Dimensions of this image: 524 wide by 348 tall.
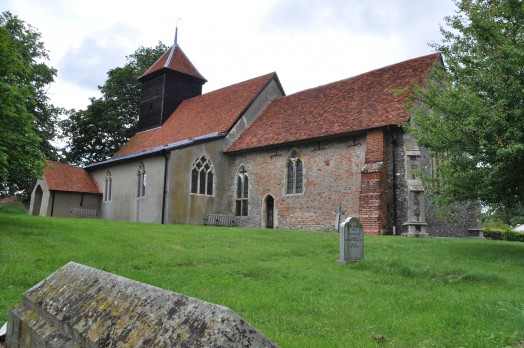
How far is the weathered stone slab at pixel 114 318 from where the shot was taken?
1.72m

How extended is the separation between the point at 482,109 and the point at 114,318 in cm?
979

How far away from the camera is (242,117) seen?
2516 centimetres

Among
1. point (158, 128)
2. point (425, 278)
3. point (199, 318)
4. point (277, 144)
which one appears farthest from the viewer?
point (158, 128)

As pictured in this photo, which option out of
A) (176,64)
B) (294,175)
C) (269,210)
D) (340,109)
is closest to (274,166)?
(294,175)

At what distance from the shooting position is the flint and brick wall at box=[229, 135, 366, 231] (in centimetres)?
1888

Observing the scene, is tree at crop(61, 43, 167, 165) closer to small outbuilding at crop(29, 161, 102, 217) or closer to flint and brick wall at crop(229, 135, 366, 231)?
small outbuilding at crop(29, 161, 102, 217)

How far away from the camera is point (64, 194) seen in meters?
26.8

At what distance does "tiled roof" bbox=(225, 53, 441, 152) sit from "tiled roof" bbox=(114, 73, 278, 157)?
Result: 4.83 ft

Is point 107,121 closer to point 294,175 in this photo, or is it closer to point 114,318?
point 294,175

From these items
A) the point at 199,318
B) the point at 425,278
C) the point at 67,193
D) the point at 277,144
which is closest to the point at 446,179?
the point at 425,278

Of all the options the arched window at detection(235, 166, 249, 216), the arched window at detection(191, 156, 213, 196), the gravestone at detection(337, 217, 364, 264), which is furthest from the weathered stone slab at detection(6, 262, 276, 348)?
the arched window at detection(235, 166, 249, 216)

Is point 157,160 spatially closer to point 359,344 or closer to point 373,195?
point 373,195

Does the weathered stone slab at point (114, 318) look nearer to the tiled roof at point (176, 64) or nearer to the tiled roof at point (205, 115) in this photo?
the tiled roof at point (205, 115)

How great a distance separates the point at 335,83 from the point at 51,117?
22.7 m
